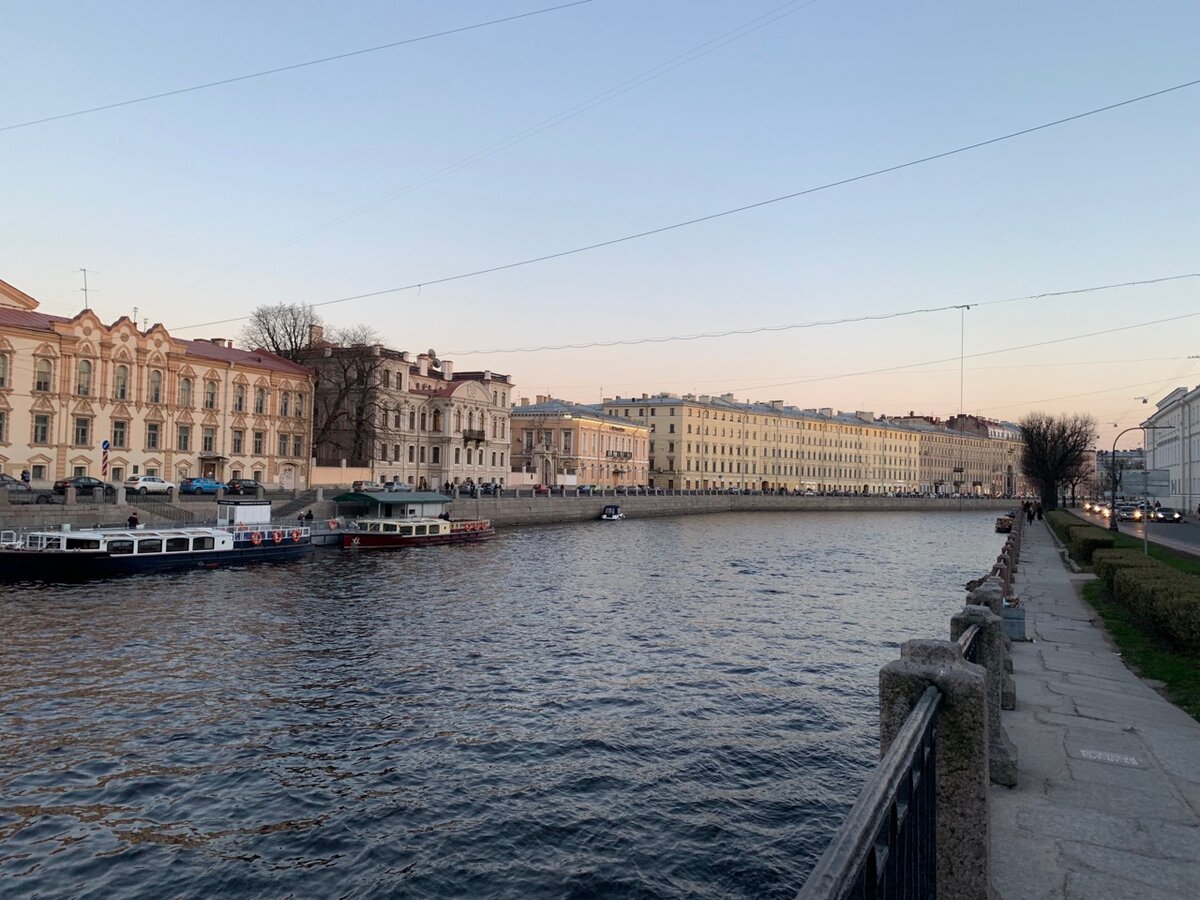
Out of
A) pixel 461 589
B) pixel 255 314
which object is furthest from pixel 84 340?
pixel 461 589

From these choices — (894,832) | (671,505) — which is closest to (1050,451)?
(671,505)

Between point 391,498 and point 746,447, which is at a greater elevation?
point 746,447

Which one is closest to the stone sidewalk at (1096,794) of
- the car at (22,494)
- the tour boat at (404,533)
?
the tour boat at (404,533)

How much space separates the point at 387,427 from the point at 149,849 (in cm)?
6584

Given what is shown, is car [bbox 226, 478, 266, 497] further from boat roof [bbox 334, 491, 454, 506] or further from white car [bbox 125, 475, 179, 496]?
boat roof [bbox 334, 491, 454, 506]

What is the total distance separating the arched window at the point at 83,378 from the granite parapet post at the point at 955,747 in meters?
57.3

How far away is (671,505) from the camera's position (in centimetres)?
9238

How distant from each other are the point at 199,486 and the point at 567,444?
5489cm

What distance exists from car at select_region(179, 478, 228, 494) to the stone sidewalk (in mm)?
49004

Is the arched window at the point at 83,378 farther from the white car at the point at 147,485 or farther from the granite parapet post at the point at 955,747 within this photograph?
the granite parapet post at the point at 955,747

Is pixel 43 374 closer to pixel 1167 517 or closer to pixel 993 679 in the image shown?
pixel 993 679

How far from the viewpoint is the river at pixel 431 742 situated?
954 centimetres

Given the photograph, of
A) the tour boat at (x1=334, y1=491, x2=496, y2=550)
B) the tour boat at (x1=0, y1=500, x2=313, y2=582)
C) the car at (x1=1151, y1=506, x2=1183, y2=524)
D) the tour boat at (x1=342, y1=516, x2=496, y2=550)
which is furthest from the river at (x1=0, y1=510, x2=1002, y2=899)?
the car at (x1=1151, y1=506, x2=1183, y2=524)

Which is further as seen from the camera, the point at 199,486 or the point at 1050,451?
the point at 1050,451
